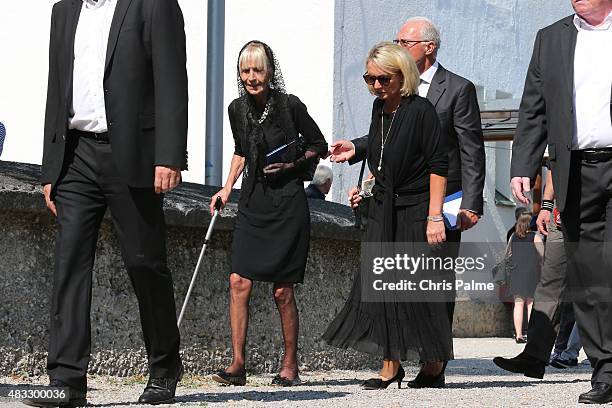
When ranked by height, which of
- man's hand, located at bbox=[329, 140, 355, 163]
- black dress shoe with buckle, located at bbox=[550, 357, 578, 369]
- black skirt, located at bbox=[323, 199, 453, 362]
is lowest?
black dress shoe with buckle, located at bbox=[550, 357, 578, 369]

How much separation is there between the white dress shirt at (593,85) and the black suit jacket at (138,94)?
1891 mm

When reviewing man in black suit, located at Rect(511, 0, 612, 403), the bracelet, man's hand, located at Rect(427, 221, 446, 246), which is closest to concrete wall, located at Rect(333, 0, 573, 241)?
the bracelet

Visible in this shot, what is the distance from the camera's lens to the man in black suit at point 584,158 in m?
6.69

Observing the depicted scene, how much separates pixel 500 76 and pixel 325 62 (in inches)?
196

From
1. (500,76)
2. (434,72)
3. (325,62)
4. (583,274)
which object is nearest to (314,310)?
(434,72)

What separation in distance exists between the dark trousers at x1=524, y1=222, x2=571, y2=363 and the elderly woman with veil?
1401 mm

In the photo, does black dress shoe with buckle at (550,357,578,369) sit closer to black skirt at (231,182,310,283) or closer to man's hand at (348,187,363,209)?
black skirt at (231,182,310,283)

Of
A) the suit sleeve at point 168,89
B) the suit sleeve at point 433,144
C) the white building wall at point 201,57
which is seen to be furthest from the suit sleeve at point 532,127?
the white building wall at point 201,57

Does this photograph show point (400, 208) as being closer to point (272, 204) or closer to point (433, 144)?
point (433, 144)

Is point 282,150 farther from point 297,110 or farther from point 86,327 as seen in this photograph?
point 86,327

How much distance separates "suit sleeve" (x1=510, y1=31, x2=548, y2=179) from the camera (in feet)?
22.8

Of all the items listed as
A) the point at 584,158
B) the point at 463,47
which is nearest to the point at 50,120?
the point at 584,158

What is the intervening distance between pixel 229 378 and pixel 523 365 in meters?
1.70

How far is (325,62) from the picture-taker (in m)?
18.2
